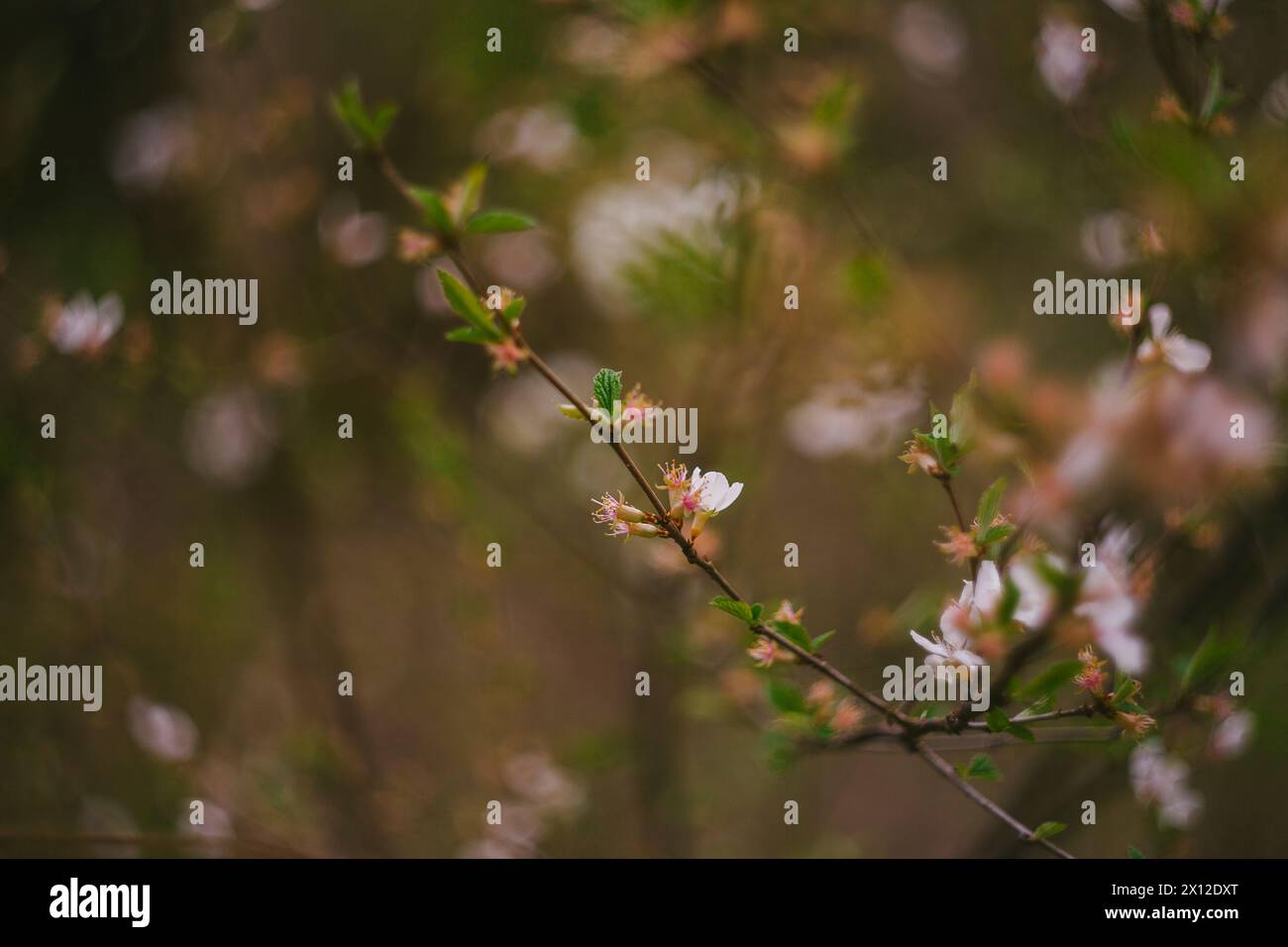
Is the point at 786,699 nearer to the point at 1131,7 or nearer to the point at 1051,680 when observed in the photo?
the point at 1051,680

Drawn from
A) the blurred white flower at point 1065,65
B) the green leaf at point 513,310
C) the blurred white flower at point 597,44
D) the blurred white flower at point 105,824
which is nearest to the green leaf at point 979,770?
the green leaf at point 513,310

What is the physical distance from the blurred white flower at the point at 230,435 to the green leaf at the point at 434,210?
109 centimetres

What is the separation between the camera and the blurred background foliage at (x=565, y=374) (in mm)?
1121

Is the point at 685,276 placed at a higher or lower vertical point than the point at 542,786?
higher

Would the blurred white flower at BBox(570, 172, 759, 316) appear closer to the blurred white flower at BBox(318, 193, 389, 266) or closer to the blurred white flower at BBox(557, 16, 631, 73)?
the blurred white flower at BBox(557, 16, 631, 73)

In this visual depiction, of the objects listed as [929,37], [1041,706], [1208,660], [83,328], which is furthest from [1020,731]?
[929,37]

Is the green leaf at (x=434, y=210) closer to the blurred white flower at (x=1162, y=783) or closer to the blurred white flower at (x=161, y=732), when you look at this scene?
the blurred white flower at (x=1162, y=783)

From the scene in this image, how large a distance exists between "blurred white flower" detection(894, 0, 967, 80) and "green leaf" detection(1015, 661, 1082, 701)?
4.67 ft

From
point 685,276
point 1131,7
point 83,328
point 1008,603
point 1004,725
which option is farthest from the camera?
point 685,276

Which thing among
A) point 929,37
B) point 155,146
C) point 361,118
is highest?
point 929,37

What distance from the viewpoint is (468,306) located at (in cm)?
65

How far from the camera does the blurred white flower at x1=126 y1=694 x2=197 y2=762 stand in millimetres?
1320

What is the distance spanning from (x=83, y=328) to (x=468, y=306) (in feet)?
2.16

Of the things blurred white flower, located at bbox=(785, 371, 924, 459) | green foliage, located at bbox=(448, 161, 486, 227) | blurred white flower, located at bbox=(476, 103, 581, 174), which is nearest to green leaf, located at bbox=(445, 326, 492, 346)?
green foliage, located at bbox=(448, 161, 486, 227)
